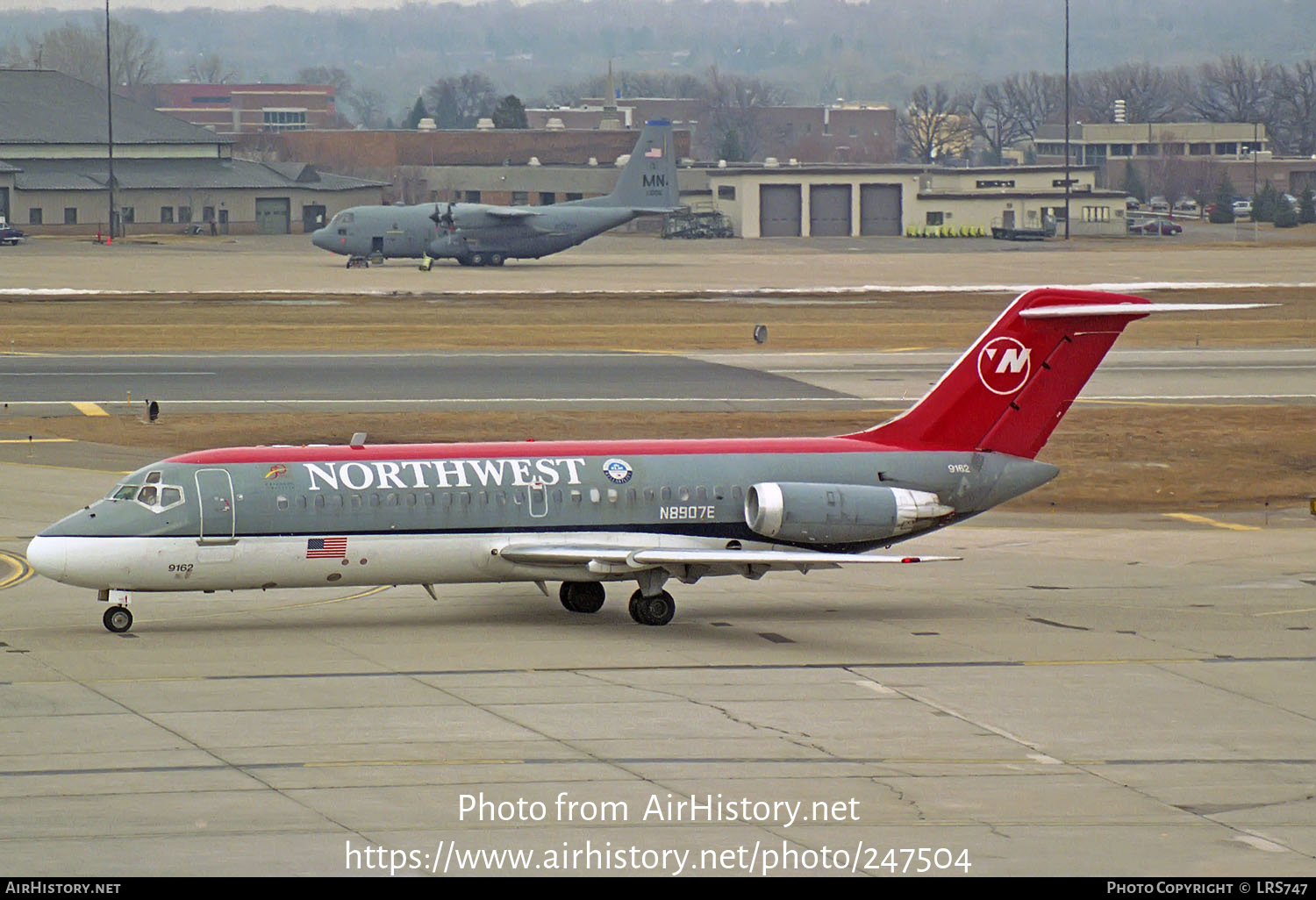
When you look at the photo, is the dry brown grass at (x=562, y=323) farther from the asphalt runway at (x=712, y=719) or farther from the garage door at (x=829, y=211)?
the garage door at (x=829, y=211)

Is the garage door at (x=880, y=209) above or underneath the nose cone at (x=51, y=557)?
above

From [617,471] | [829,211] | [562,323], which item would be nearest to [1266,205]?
[829,211]

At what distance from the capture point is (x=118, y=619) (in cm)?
3067

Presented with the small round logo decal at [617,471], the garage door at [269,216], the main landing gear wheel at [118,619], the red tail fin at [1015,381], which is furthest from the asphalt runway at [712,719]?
the garage door at [269,216]

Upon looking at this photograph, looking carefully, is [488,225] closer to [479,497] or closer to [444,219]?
[444,219]

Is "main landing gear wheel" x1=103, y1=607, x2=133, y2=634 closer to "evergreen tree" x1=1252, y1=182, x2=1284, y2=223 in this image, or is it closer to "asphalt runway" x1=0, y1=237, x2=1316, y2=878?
"asphalt runway" x1=0, y1=237, x2=1316, y2=878

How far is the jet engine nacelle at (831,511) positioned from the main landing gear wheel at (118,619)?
1102 centimetres

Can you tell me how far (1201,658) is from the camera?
29.2m

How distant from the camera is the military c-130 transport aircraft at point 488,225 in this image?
126 m

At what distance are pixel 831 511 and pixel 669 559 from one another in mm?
3467

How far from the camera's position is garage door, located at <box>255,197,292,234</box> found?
572 feet

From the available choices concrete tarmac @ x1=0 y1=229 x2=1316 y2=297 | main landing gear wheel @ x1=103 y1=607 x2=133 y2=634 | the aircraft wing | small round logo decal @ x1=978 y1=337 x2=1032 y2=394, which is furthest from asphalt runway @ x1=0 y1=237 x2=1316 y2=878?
concrete tarmac @ x1=0 y1=229 x2=1316 y2=297

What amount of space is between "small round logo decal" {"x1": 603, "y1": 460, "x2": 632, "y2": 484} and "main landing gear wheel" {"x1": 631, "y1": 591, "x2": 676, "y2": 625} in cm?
205

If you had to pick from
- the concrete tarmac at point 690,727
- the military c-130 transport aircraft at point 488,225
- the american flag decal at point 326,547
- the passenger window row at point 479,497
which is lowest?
the concrete tarmac at point 690,727
